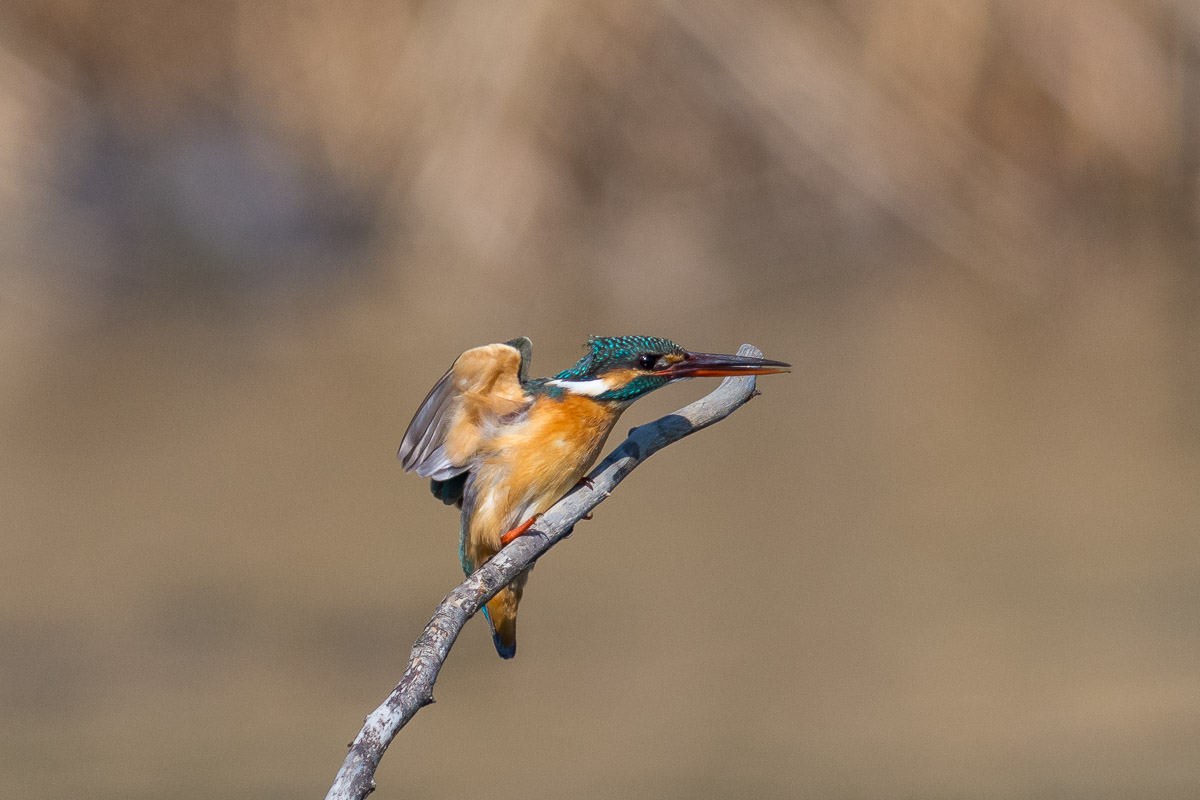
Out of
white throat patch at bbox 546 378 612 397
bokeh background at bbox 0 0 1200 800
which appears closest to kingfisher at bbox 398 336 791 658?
white throat patch at bbox 546 378 612 397

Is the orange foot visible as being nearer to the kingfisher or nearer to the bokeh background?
the kingfisher

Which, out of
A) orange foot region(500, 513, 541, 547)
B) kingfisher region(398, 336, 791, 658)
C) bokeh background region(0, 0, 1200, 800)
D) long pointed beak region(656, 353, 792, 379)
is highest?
bokeh background region(0, 0, 1200, 800)

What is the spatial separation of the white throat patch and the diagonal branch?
0.13 metres

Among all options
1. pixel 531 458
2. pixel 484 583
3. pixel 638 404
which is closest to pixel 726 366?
pixel 531 458

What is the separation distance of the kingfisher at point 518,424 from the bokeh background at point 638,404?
6.66 ft

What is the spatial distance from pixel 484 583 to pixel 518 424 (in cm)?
62

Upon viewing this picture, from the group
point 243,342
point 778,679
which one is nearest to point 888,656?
point 778,679

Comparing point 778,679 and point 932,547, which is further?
point 932,547

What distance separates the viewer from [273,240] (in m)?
9.33

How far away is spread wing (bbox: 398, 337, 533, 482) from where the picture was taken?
2418 millimetres

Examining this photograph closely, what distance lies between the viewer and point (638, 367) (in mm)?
2449

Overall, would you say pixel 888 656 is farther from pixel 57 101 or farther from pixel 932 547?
pixel 57 101

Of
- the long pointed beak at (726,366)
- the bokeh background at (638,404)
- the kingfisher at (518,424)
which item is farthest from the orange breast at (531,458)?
the bokeh background at (638,404)

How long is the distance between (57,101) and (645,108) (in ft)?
10.4
